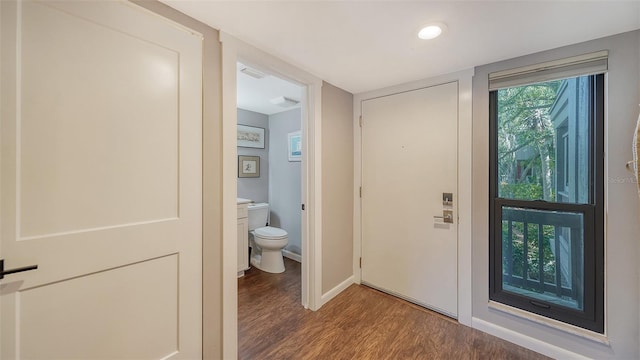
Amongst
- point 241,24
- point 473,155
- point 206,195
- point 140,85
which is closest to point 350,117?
point 473,155

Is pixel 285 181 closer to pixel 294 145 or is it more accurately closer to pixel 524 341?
pixel 294 145

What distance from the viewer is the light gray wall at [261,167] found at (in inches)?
143

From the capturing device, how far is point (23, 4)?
902mm

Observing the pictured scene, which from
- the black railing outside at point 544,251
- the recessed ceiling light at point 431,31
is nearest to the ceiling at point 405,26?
the recessed ceiling light at point 431,31

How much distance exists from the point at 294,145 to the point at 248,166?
2.60 ft

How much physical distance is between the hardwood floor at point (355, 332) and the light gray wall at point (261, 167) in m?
1.57

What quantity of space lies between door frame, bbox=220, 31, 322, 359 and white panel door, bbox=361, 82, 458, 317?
2.15 feet

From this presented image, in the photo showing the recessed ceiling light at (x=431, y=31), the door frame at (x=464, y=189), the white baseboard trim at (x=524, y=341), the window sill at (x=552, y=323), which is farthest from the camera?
the door frame at (x=464, y=189)

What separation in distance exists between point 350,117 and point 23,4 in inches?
89.3

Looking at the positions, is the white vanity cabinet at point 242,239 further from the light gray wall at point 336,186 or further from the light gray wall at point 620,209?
the light gray wall at point 620,209

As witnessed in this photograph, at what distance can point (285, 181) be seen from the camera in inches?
146

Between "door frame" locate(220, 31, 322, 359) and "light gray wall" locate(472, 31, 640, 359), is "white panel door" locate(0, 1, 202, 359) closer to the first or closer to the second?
"door frame" locate(220, 31, 322, 359)

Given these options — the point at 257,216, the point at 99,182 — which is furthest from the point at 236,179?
the point at 257,216

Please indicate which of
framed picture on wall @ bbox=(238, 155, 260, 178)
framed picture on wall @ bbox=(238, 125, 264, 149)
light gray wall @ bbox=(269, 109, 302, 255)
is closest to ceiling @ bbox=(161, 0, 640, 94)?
light gray wall @ bbox=(269, 109, 302, 255)
